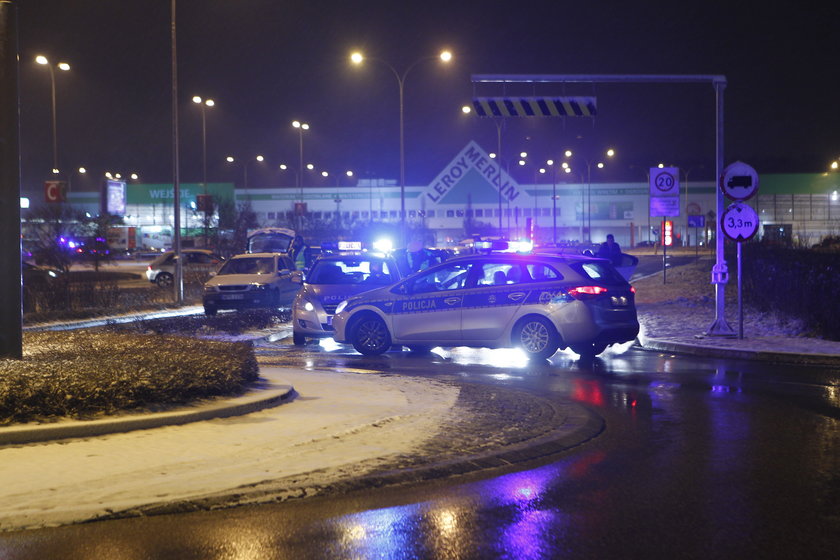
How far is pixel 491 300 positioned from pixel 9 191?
25.6 feet

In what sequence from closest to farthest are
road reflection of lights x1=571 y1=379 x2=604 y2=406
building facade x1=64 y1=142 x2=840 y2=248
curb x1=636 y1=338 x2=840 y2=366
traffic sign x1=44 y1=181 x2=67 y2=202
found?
road reflection of lights x1=571 y1=379 x2=604 y2=406
curb x1=636 y1=338 x2=840 y2=366
traffic sign x1=44 y1=181 x2=67 y2=202
building facade x1=64 y1=142 x2=840 y2=248

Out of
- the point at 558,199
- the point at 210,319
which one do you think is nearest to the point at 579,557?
the point at 210,319

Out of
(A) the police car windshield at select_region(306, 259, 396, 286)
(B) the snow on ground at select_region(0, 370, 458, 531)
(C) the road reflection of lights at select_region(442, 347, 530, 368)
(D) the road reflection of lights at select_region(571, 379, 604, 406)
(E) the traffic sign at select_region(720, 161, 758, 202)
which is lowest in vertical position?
(D) the road reflection of lights at select_region(571, 379, 604, 406)

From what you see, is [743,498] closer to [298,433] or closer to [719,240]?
[298,433]

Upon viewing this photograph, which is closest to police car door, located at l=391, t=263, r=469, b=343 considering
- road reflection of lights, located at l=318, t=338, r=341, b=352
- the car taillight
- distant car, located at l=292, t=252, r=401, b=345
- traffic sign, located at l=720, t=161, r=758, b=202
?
the car taillight

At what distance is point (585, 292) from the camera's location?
619 inches

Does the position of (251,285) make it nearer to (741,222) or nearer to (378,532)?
(741,222)

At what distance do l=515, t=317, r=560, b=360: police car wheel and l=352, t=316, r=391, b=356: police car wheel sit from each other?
236cm

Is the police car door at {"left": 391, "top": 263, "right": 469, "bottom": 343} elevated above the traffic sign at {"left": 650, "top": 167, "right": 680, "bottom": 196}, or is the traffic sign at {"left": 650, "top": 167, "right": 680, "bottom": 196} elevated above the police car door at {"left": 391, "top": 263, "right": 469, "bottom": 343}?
the traffic sign at {"left": 650, "top": 167, "right": 680, "bottom": 196}

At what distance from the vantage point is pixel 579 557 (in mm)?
5562

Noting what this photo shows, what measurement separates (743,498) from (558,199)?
301ft

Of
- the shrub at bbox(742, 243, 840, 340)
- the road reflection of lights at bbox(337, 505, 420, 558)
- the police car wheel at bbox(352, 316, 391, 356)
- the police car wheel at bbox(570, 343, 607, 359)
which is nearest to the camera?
the road reflection of lights at bbox(337, 505, 420, 558)

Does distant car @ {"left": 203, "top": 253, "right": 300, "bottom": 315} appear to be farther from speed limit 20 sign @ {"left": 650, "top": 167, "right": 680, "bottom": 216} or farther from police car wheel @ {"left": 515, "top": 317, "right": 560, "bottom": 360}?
police car wheel @ {"left": 515, "top": 317, "right": 560, "bottom": 360}

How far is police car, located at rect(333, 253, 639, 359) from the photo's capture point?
15750mm
